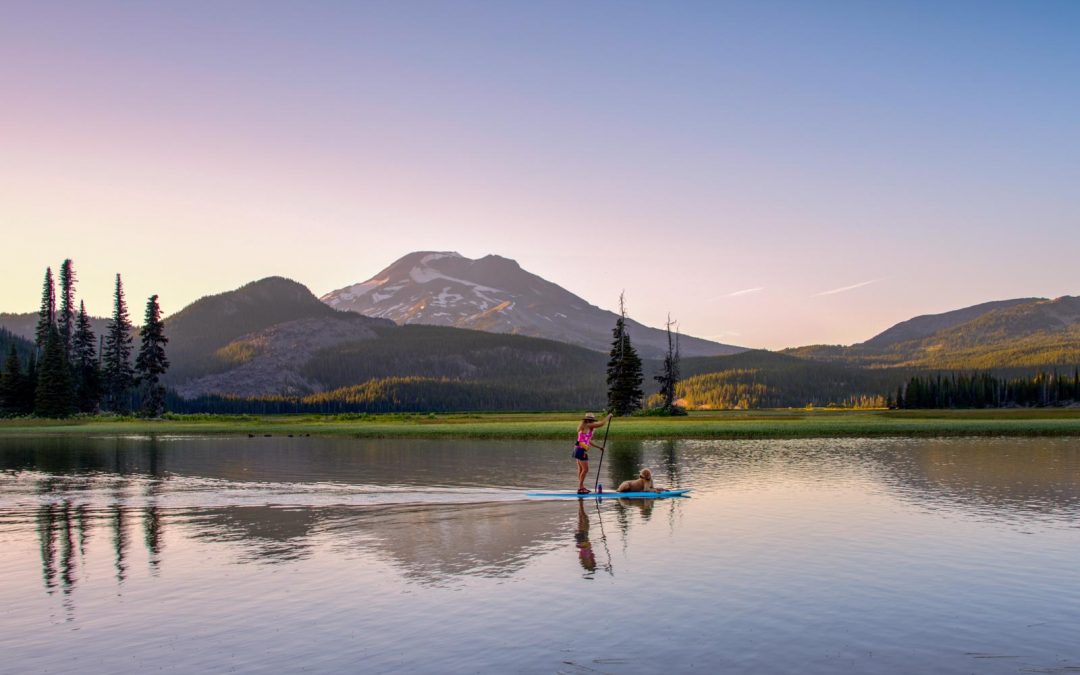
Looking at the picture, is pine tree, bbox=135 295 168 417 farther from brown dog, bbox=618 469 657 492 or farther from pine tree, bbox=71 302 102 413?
brown dog, bbox=618 469 657 492

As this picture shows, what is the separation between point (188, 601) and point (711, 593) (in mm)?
12537

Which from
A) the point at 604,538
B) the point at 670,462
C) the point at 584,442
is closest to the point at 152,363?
the point at 670,462

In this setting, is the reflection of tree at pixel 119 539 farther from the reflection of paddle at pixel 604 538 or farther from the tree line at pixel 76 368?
the tree line at pixel 76 368

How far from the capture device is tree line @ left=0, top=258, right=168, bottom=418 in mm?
135250

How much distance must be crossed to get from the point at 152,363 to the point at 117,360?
12524mm

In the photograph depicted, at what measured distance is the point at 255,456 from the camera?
67500 mm

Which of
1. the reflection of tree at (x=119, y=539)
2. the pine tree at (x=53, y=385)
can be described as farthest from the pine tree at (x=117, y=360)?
the reflection of tree at (x=119, y=539)

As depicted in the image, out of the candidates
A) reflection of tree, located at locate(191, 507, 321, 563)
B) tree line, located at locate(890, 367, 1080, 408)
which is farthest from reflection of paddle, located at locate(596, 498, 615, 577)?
tree line, located at locate(890, 367, 1080, 408)

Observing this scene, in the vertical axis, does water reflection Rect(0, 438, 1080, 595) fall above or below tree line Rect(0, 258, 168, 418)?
below

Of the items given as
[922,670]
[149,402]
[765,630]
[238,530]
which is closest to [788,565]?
[765,630]

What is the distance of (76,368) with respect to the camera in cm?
15138

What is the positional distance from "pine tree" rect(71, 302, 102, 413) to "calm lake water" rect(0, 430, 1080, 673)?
115 metres

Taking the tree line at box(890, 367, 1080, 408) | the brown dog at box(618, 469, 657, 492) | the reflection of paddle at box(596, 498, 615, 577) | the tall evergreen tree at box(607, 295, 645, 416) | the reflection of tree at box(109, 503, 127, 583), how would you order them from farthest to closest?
the tree line at box(890, 367, 1080, 408) < the tall evergreen tree at box(607, 295, 645, 416) < the brown dog at box(618, 469, 657, 492) < the reflection of tree at box(109, 503, 127, 583) < the reflection of paddle at box(596, 498, 615, 577)

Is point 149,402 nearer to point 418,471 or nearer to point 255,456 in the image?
point 255,456
